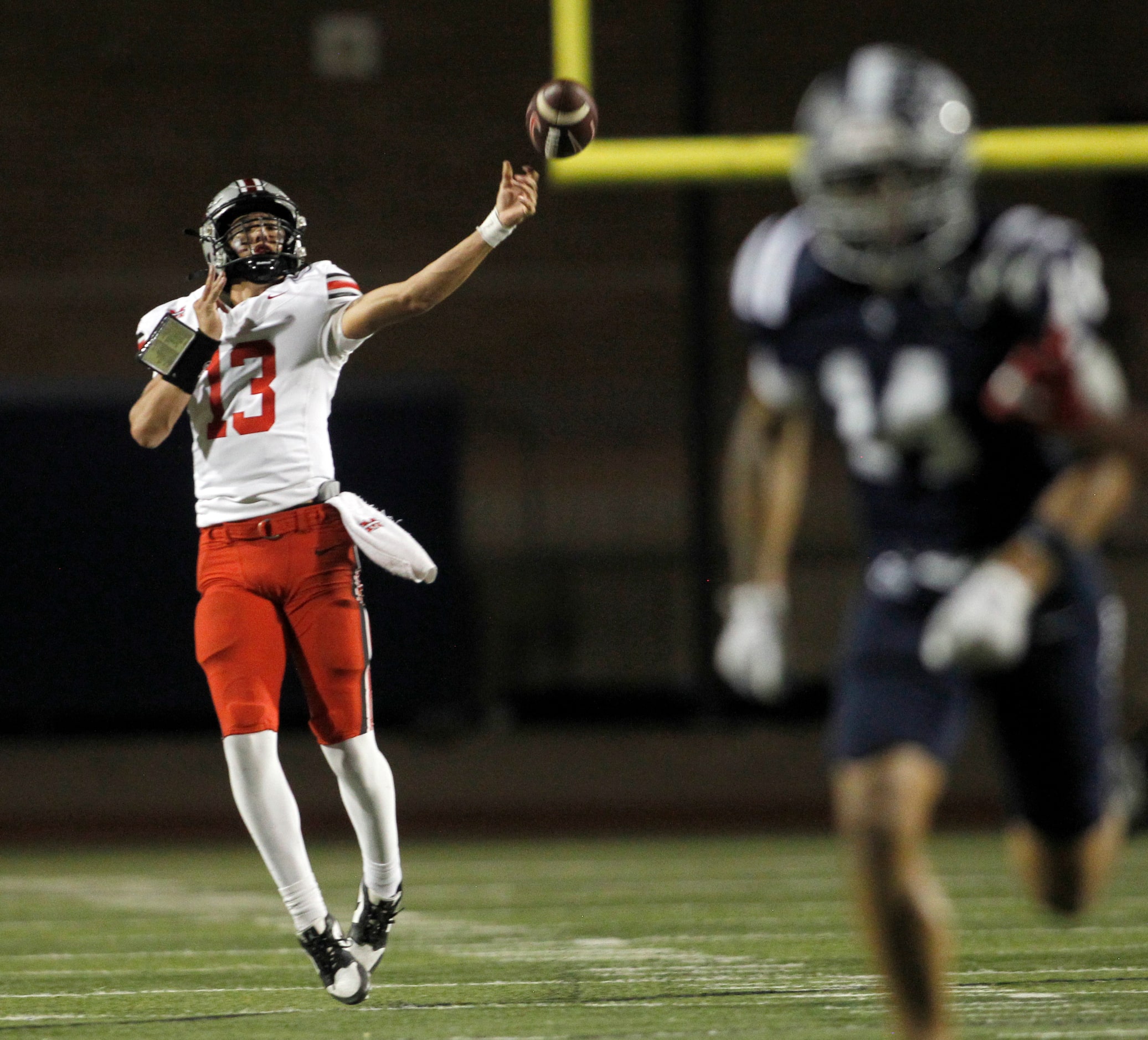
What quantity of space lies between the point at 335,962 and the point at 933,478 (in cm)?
191

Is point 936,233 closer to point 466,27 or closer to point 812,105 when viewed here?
point 812,105

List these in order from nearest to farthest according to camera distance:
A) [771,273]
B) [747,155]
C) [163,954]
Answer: [771,273] → [163,954] → [747,155]

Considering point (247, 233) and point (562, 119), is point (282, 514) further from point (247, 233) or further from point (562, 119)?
point (562, 119)

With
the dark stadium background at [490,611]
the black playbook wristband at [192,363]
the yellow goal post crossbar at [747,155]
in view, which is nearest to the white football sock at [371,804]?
the black playbook wristband at [192,363]

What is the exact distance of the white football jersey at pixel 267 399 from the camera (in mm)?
4383

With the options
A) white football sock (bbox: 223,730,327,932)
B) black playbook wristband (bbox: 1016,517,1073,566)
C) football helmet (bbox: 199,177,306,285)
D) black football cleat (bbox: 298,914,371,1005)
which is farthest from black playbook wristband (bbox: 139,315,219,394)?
black playbook wristband (bbox: 1016,517,1073,566)

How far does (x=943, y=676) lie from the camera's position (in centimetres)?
297

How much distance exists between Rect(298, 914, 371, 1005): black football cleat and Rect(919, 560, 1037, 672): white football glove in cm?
186

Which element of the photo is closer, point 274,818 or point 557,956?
point 274,818

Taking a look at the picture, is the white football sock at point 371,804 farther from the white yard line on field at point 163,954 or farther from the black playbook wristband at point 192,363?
the white yard line on field at point 163,954

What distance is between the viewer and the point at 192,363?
4285mm

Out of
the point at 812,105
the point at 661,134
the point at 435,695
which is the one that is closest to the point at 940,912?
the point at 812,105

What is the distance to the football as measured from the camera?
4.88 metres

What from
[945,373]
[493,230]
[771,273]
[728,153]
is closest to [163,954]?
[493,230]
